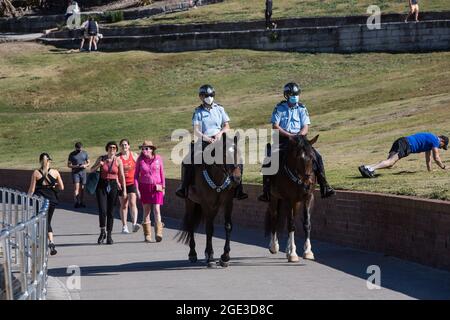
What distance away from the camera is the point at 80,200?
33.7 m

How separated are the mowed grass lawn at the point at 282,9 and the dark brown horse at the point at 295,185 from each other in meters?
34.9

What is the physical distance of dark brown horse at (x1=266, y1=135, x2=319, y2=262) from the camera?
17.7 meters

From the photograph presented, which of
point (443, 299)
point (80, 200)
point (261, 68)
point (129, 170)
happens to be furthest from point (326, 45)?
point (443, 299)

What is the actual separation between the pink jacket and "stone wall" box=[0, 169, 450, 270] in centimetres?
194

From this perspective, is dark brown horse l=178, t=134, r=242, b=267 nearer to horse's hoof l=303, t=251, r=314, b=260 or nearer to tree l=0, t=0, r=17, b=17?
horse's hoof l=303, t=251, r=314, b=260

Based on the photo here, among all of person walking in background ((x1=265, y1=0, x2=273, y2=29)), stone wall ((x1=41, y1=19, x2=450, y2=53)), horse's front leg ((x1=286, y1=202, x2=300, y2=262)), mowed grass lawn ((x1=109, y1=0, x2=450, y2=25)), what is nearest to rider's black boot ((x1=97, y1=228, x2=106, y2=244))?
horse's front leg ((x1=286, y1=202, x2=300, y2=262))

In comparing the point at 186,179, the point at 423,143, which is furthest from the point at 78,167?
the point at 186,179

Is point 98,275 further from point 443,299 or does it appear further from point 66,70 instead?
point 66,70

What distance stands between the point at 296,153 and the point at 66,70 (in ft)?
128

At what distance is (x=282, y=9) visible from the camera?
197ft

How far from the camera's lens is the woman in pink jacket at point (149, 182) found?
2258 cm

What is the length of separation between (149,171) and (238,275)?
236 inches

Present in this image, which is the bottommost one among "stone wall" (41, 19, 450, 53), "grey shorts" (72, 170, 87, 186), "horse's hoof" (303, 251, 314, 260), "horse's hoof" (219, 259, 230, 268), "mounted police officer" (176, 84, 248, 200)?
"grey shorts" (72, 170, 87, 186)
